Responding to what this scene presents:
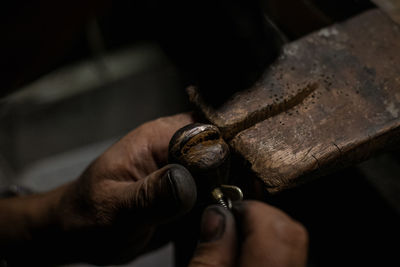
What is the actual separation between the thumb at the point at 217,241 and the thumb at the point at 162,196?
0.08 metres

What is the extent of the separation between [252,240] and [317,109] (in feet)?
1.55

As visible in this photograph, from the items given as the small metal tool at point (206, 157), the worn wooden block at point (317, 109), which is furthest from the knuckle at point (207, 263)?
the worn wooden block at point (317, 109)

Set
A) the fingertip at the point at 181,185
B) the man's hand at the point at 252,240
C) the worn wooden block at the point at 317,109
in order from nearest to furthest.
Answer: the man's hand at the point at 252,240, the fingertip at the point at 181,185, the worn wooden block at the point at 317,109

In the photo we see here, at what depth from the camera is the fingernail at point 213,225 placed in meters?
0.75

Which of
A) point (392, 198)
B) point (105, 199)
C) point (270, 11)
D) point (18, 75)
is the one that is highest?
point (18, 75)

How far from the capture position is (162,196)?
34.3 inches

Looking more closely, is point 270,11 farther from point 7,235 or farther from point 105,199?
point 7,235

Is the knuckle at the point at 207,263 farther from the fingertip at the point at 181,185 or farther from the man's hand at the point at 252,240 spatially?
the fingertip at the point at 181,185

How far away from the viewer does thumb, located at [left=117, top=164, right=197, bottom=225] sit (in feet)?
2.72

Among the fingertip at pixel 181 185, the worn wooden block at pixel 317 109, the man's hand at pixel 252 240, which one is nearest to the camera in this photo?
the man's hand at pixel 252 240

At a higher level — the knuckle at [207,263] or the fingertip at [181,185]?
the fingertip at [181,185]

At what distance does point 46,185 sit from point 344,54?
2.10m

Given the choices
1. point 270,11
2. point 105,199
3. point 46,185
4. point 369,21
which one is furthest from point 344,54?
point 46,185

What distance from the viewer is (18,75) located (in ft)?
2.22
